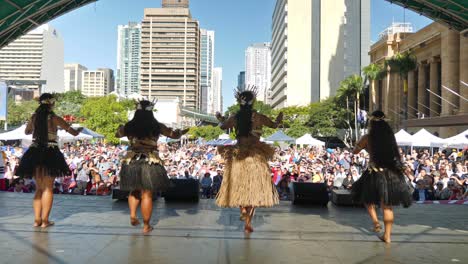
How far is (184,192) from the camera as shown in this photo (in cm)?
983

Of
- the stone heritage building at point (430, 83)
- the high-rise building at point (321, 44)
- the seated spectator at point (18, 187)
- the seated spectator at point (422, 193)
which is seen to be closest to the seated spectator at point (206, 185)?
the seated spectator at point (18, 187)

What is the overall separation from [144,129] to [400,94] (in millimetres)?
61222

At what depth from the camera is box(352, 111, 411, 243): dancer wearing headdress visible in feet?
21.0

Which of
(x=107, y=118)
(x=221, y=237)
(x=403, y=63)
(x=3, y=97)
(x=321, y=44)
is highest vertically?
(x=321, y=44)

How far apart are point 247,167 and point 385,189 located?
1863 millimetres

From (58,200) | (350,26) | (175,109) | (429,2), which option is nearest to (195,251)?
(58,200)

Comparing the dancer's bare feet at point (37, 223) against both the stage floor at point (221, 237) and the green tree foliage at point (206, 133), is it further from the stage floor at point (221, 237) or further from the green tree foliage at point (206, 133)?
the green tree foliage at point (206, 133)

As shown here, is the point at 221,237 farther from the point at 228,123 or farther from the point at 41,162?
the point at 41,162

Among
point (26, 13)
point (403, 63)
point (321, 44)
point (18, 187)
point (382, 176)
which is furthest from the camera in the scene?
point (321, 44)

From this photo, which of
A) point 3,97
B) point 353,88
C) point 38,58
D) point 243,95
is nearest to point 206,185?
point 243,95

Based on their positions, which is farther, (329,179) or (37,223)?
(329,179)

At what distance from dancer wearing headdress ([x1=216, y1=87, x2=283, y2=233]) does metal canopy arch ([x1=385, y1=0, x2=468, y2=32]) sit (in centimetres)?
495

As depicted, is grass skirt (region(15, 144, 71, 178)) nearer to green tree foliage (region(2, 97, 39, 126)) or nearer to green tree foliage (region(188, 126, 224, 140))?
green tree foliage (region(2, 97, 39, 126))

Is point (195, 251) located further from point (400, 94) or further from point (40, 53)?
point (40, 53)
